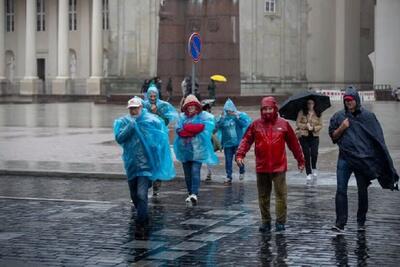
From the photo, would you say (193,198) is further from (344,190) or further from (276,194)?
(344,190)

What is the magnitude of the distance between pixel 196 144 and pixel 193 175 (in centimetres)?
46

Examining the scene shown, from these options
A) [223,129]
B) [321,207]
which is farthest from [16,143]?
[321,207]

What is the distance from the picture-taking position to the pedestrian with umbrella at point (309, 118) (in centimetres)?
1577

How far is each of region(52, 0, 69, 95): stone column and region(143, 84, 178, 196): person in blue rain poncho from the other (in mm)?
62222

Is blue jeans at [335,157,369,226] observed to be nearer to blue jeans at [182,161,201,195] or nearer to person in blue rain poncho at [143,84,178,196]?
blue jeans at [182,161,201,195]

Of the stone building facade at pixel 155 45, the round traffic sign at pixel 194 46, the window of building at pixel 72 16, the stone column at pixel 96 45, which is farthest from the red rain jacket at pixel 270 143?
the window of building at pixel 72 16

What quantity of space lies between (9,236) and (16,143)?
45.6 ft

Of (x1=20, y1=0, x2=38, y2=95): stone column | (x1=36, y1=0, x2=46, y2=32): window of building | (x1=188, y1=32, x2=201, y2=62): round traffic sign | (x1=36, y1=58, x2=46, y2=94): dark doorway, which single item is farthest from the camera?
(x1=36, y1=58, x2=46, y2=94): dark doorway

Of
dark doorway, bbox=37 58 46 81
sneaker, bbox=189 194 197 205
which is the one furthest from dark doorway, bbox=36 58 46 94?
sneaker, bbox=189 194 197 205

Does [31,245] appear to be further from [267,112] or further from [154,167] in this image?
[267,112]

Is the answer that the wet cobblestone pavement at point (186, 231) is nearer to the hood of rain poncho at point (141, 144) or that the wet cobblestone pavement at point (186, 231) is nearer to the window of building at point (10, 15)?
the hood of rain poncho at point (141, 144)

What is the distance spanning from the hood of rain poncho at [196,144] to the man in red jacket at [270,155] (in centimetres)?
248

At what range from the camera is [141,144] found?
35.6ft

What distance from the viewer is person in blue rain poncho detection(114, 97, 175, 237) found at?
35.3 feet
